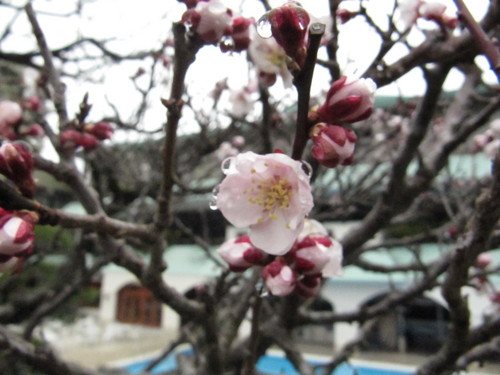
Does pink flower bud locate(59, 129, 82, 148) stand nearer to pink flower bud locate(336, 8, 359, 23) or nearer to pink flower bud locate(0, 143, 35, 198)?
pink flower bud locate(0, 143, 35, 198)

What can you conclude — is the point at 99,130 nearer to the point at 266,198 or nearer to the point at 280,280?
the point at 266,198

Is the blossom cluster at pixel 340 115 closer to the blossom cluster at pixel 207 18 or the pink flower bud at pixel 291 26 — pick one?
the pink flower bud at pixel 291 26

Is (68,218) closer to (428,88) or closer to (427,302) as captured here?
(428,88)

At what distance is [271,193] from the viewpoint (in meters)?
0.93

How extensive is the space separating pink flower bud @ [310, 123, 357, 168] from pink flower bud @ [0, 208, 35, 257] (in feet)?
1.75

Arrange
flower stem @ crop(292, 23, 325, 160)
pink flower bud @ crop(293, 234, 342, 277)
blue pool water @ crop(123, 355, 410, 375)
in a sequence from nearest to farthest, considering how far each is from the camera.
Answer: flower stem @ crop(292, 23, 325, 160) → pink flower bud @ crop(293, 234, 342, 277) → blue pool water @ crop(123, 355, 410, 375)

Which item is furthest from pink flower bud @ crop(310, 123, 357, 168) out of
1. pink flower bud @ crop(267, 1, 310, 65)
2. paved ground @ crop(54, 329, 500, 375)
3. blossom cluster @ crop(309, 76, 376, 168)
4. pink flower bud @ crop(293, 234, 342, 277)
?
paved ground @ crop(54, 329, 500, 375)

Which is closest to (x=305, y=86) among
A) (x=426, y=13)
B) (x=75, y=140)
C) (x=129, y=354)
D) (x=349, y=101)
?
(x=349, y=101)

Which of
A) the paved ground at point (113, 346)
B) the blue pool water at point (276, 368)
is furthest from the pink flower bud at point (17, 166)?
the paved ground at point (113, 346)

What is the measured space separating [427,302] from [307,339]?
339 centimetres

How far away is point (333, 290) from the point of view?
11.1 meters

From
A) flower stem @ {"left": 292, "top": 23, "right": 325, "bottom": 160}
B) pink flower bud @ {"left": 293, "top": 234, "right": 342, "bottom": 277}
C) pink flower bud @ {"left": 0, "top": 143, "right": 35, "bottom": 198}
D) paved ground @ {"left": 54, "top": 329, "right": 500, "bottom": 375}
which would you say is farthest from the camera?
paved ground @ {"left": 54, "top": 329, "right": 500, "bottom": 375}

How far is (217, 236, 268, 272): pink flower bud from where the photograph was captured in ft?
2.90

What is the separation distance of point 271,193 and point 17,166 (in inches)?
20.5
